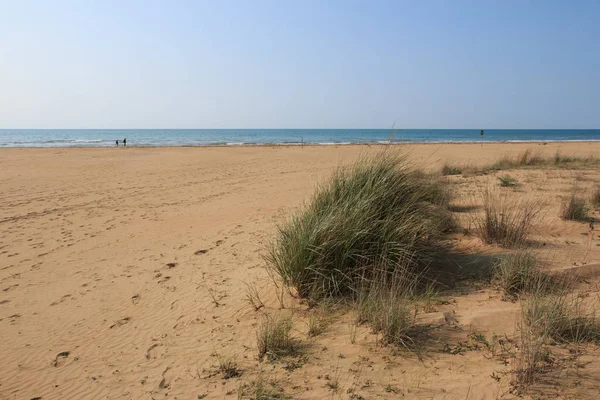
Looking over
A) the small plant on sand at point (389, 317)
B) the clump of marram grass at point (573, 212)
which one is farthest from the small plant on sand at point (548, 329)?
the clump of marram grass at point (573, 212)

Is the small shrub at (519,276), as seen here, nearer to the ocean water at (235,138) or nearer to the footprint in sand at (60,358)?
the ocean water at (235,138)

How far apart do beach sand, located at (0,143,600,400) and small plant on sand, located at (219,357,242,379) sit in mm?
65

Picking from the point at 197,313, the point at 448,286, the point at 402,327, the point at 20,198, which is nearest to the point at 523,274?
the point at 448,286

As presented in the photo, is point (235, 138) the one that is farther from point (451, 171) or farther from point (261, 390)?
point (261, 390)

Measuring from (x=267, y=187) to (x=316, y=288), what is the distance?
401 inches

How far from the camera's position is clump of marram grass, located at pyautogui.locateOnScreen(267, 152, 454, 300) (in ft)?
15.5

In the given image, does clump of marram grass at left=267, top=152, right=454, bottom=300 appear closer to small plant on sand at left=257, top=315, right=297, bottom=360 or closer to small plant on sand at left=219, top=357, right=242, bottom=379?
small plant on sand at left=257, top=315, right=297, bottom=360

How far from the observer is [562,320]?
341cm

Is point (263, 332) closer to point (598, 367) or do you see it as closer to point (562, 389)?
point (562, 389)

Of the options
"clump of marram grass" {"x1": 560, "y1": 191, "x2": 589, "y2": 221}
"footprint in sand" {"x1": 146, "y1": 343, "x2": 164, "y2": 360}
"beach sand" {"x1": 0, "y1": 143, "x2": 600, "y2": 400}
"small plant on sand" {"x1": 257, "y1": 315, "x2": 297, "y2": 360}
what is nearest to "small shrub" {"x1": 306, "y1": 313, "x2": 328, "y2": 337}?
"beach sand" {"x1": 0, "y1": 143, "x2": 600, "y2": 400}

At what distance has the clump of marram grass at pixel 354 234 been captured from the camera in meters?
4.74

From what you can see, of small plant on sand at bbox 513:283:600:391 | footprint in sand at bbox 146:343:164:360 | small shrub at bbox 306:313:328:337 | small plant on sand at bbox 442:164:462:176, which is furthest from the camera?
small plant on sand at bbox 442:164:462:176

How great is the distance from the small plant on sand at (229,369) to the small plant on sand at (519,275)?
114 inches

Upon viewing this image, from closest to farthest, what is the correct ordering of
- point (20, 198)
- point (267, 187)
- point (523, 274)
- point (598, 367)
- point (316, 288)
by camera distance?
point (598, 367)
point (523, 274)
point (316, 288)
point (20, 198)
point (267, 187)
